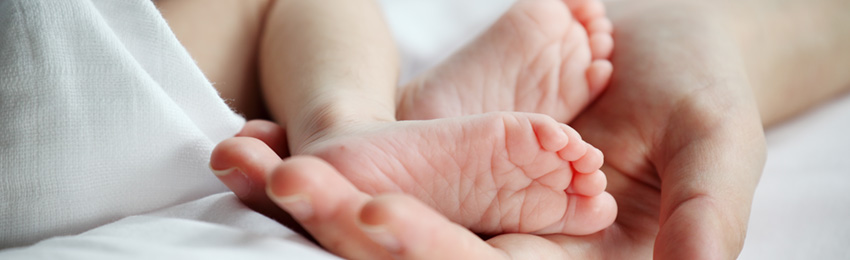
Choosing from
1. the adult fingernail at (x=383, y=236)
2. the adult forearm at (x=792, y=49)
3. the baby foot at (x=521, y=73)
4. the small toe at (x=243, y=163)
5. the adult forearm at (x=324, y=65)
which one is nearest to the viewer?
the adult fingernail at (x=383, y=236)

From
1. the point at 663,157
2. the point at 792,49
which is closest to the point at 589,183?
the point at 663,157

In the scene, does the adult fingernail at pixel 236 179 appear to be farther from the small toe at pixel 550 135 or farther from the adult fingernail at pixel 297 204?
the small toe at pixel 550 135

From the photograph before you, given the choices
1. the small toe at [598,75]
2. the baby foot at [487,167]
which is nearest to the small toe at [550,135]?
the baby foot at [487,167]

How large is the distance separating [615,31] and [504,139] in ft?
1.51

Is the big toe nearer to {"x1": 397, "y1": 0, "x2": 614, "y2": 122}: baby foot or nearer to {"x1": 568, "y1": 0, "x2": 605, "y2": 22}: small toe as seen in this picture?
{"x1": 397, "y1": 0, "x2": 614, "y2": 122}: baby foot

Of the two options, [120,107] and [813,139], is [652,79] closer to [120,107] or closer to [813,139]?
[813,139]

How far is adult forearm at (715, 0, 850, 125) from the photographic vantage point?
38.6 inches

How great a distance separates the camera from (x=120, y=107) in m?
0.63

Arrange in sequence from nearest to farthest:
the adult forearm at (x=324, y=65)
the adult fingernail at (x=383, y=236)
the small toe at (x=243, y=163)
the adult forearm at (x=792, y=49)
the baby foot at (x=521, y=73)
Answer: the adult fingernail at (x=383, y=236)
the small toe at (x=243, y=163)
the adult forearm at (x=324, y=65)
the baby foot at (x=521, y=73)
the adult forearm at (x=792, y=49)

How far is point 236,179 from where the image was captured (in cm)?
58

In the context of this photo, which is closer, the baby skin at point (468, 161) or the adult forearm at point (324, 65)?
the baby skin at point (468, 161)

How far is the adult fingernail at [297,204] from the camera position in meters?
0.47

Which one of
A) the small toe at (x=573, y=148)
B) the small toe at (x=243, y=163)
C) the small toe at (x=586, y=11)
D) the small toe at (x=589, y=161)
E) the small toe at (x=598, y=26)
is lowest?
the small toe at (x=598, y=26)

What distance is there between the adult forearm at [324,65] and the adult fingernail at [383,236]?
207 millimetres
